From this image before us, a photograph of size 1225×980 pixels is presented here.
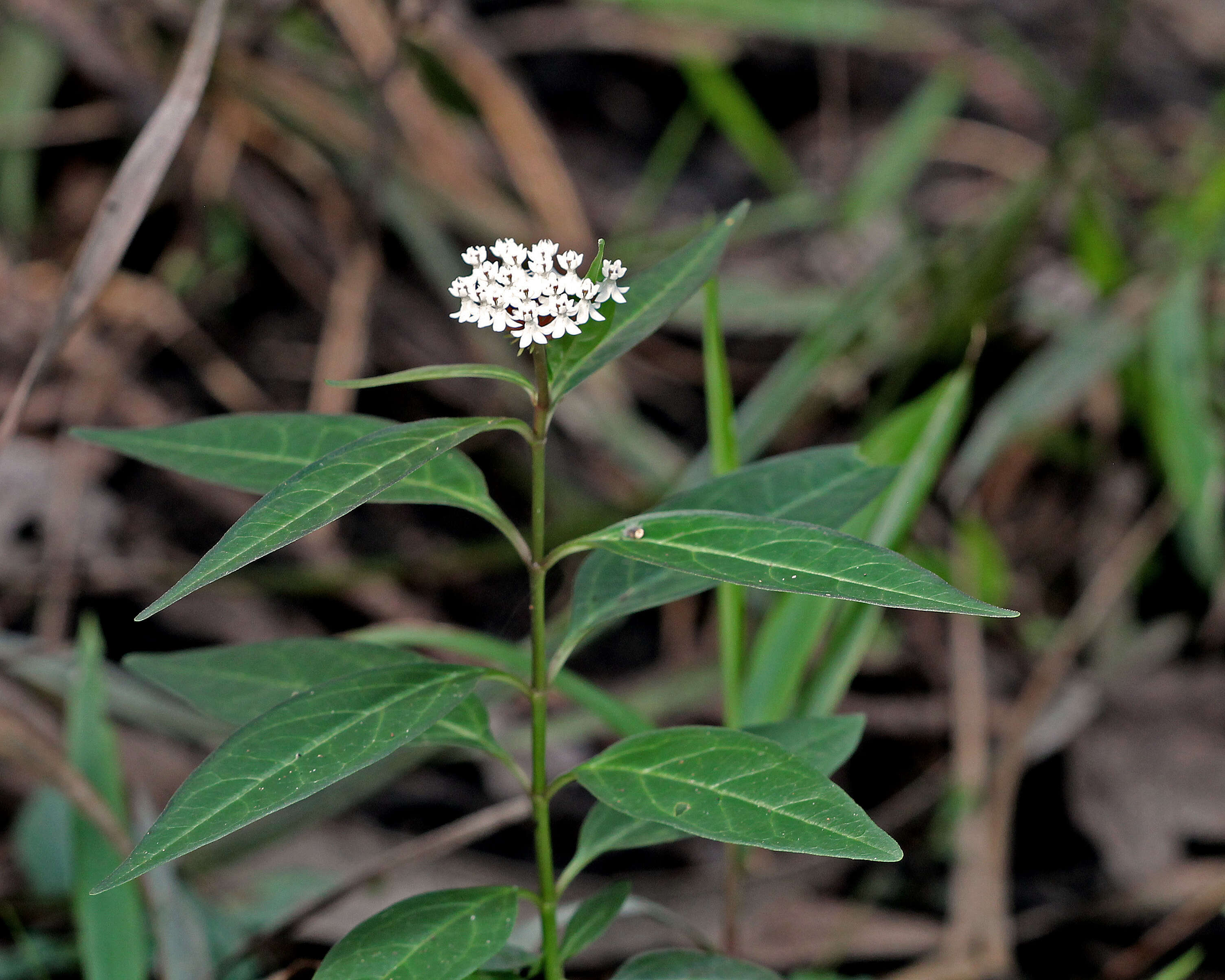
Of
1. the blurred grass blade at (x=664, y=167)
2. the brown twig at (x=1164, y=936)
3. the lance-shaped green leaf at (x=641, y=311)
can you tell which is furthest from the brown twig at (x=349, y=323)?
the brown twig at (x=1164, y=936)

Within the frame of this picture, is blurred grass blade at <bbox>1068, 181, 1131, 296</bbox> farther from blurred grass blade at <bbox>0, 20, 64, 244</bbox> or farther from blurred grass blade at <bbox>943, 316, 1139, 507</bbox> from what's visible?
blurred grass blade at <bbox>0, 20, 64, 244</bbox>

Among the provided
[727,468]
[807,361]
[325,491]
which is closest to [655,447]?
[807,361]

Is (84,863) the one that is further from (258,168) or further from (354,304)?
(258,168)

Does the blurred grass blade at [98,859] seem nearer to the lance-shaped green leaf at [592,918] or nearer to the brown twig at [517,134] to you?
the lance-shaped green leaf at [592,918]

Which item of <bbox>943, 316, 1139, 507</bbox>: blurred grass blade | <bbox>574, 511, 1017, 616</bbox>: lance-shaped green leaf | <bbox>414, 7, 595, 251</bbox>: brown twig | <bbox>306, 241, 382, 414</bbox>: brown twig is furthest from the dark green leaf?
<bbox>414, 7, 595, 251</bbox>: brown twig

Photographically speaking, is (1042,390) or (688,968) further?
(1042,390)

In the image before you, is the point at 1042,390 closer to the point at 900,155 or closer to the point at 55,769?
the point at 900,155

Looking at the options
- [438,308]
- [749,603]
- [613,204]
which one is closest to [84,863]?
[749,603]
